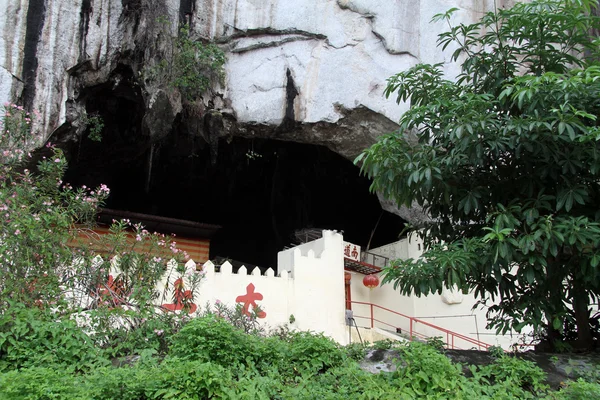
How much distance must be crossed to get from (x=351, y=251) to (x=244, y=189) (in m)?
4.45

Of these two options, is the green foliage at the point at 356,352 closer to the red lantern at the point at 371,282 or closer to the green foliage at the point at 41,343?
the green foliage at the point at 41,343

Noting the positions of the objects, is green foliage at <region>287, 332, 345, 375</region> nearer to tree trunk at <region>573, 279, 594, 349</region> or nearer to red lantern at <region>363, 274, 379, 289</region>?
tree trunk at <region>573, 279, 594, 349</region>

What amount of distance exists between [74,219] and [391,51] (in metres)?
7.54

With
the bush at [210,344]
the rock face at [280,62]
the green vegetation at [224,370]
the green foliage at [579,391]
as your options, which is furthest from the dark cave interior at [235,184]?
the green foliage at [579,391]

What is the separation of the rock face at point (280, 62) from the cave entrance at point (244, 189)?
→ 2.09 m

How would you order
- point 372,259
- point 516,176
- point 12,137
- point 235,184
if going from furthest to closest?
point 235,184, point 372,259, point 12,137, point 516,176

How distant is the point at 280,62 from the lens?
12242 mm

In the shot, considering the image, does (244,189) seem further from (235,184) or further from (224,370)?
(224,370)

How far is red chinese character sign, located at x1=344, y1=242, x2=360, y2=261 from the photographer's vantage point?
46.6 ft

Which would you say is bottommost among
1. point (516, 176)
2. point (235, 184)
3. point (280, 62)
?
point (516, 176)

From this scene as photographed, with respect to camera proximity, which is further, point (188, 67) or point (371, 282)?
point (371, 282)

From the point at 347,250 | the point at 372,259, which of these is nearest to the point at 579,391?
the point at 347,250

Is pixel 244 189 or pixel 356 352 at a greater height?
pixel 244 189

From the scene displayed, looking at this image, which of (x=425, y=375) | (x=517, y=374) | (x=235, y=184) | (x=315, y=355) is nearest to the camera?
(x=425, y=375)
